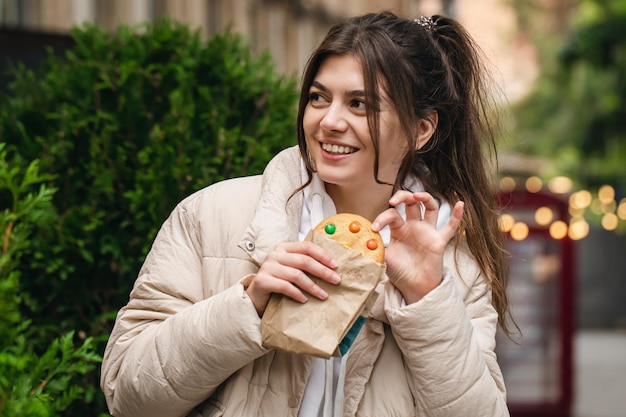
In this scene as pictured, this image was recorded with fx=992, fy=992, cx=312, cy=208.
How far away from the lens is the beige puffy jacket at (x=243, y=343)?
2516 millimetres

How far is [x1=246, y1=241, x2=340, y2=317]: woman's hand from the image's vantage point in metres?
2.38

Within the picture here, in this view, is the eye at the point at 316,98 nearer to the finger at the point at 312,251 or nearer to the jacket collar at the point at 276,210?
the jacket collar at the point at 276,210

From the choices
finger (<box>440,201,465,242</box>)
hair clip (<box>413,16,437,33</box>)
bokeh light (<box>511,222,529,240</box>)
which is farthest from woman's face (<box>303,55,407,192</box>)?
bokeh light (<box>511,222,529,240</box>)

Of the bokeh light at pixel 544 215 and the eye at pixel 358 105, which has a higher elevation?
the eye at pixel 358 105

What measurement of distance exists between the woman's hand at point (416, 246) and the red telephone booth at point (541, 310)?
7.70 m

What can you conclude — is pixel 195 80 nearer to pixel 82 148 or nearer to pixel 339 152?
pixel 82 148

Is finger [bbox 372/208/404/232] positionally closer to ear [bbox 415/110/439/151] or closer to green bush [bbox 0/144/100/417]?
ear [bbox 415/110/439/151]

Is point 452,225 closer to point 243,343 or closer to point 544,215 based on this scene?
point 243,343

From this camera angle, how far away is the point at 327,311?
239 cm

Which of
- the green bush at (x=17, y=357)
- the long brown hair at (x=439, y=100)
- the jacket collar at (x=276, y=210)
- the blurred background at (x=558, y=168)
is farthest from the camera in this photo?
the blurred background at (x=558, y=168)

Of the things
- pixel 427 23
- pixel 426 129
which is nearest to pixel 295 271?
pixel 426 129

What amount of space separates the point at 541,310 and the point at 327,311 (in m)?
8.53

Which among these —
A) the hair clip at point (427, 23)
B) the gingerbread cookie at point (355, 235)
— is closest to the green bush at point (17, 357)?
the gingerbread cookie at point (355, 235)

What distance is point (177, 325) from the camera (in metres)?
2.55
